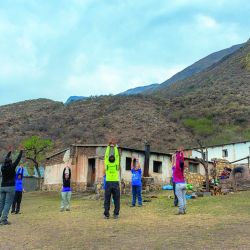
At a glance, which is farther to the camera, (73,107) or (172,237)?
(73,107)

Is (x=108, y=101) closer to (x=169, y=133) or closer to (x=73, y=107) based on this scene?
(x=73, y=107)

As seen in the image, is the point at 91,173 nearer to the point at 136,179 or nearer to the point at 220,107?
the point at 136,179

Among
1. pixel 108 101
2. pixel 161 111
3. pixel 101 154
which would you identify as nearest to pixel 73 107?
pixel 108 101

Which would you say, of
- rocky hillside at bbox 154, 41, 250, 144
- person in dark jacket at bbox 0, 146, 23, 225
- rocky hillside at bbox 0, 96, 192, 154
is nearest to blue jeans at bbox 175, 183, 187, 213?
person in dark jacket at bbox 0, 146, 23, 225

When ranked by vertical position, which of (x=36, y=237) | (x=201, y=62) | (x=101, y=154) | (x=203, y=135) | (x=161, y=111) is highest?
(x=201, y=62)

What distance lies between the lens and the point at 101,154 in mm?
29062

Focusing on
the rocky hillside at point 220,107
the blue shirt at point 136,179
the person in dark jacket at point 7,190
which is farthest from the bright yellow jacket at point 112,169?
the rocky hillside at point 220,107

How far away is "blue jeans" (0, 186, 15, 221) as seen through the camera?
10.9 meters

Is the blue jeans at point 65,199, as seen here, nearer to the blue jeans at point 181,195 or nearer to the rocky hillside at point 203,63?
the blue jeans at point 181,195

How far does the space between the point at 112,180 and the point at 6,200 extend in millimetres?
2709

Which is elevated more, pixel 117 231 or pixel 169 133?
pixel 169 133

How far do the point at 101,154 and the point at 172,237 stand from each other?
2096 centimetres

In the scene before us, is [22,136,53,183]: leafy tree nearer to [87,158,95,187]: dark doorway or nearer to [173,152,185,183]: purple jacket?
[87,158,95,187]: dark doorway

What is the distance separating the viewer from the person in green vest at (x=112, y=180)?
11.5 meters
